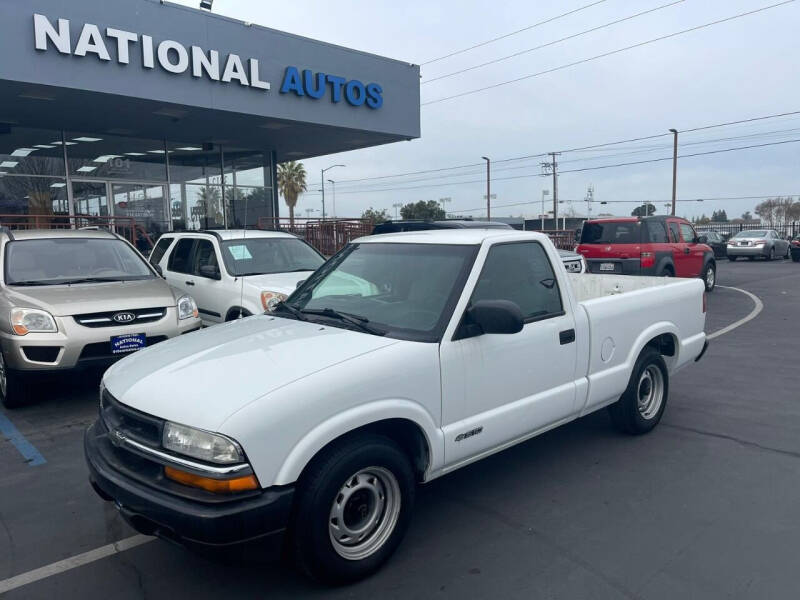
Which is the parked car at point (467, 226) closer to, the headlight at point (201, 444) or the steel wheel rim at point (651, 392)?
the steel wheel rim at point (651, 392)

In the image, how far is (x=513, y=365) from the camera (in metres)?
3.86

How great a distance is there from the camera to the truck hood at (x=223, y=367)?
2.92 m

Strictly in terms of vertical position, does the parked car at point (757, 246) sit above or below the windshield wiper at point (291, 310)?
below

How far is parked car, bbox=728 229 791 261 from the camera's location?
27.6 m

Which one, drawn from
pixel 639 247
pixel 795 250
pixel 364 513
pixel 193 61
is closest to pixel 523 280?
pixel 364 513

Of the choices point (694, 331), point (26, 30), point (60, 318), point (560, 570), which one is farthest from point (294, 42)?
point (560, 570)

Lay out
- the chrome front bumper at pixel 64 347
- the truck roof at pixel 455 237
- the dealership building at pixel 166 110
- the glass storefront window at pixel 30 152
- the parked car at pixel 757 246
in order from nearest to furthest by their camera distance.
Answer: the truck roof at pixel 455 237 < the chrome front bumper at pixel 64 347 < the dealership building at pixel 166 110 < the glass storefront window at pixel 30 152 < the parked car at pixel 757 246

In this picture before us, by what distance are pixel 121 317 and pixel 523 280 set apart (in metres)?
4.12

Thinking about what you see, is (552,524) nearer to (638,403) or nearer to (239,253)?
(638,403)

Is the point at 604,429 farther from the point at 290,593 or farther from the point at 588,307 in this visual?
the point at 290,593

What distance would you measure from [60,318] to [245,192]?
14.0 m

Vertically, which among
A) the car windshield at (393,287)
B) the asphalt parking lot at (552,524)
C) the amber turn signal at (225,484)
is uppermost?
the car windshield at (393,287)

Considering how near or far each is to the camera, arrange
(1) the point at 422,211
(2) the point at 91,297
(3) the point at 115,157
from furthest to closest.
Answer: (1) the point at 422,211 → (3) the point at 115,157 → (2) the point at 91,297

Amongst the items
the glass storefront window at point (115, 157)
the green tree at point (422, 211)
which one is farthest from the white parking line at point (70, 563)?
the green tree at point (422, 211)
